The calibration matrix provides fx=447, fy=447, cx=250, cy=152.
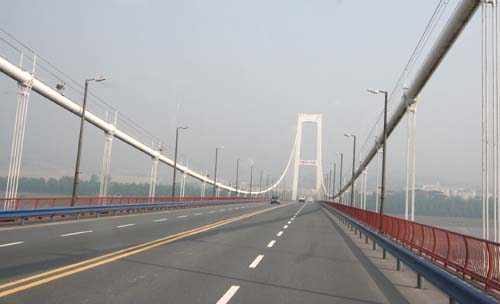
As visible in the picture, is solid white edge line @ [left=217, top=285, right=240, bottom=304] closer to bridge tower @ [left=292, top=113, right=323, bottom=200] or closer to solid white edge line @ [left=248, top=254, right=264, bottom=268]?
solid white edge line @ [left=248, top=254, right=264, bottom=268]

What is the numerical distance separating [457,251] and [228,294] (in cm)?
545

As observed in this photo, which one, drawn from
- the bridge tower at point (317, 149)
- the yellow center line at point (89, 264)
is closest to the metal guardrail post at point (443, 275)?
the yellow center line at point (89, 264)

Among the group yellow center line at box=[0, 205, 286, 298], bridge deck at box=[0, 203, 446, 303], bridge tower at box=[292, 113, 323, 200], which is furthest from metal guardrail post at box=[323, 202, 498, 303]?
bridge tower at box=[292, 113, 323, 200]

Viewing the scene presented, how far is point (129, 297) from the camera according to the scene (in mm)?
6625

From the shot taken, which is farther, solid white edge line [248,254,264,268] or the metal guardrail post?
solid white edge line [248,254,264,268]

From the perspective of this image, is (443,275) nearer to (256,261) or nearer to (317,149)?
(256,261)

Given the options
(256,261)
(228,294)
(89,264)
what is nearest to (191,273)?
(228,294)

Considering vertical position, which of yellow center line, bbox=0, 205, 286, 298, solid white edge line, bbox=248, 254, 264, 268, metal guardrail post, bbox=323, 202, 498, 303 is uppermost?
metal guardrail post, bbox=323, 202, 498, 303

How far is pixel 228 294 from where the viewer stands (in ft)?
23.3

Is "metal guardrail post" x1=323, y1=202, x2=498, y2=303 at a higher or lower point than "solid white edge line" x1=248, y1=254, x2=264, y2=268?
higher

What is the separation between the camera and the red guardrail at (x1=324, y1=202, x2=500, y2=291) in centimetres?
777

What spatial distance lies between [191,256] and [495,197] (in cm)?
881

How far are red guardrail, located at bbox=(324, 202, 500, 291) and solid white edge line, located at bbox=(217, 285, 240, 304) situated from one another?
438cm

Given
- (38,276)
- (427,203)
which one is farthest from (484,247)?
(427,203)
